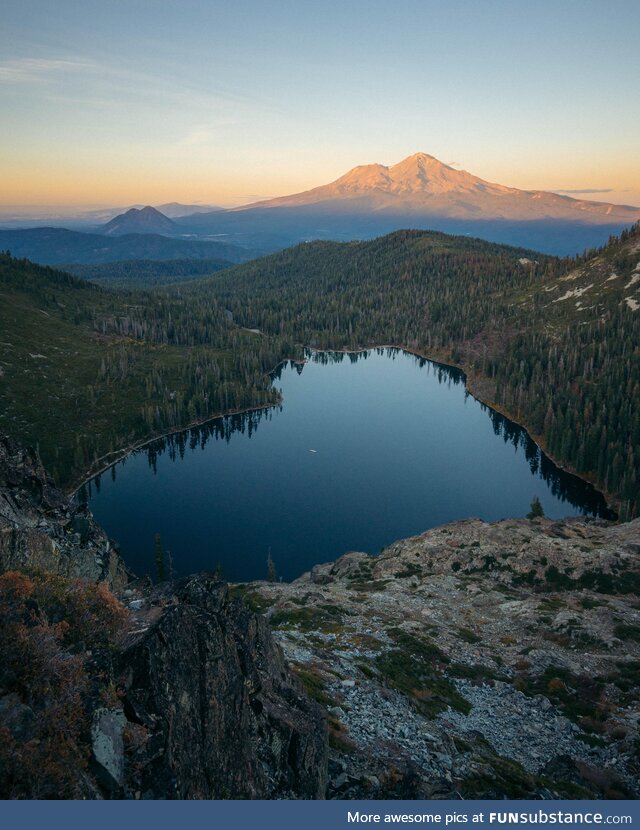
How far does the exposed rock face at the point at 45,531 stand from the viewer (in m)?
29.8

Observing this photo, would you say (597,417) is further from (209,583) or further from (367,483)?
(209,583)

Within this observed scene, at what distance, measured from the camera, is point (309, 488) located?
114562mm

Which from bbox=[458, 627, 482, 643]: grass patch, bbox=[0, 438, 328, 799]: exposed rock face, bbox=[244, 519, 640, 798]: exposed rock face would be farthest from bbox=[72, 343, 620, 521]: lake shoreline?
bbox=[0, 438, 328, 799]: exposed rock face

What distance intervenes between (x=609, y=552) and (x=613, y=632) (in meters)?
16.5

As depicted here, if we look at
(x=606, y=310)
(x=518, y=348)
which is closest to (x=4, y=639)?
(x=518, y=348)

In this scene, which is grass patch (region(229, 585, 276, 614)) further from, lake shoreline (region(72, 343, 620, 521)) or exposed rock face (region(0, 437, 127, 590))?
lake shoreline (region(72, 343, 620, 521))

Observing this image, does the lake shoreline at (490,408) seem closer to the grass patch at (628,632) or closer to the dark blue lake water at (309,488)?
the dark blue lake water at (309,488)

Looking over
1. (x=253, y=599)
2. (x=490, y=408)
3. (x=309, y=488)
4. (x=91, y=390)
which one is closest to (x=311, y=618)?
(x=253, y=599)

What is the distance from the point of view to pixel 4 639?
655 inches

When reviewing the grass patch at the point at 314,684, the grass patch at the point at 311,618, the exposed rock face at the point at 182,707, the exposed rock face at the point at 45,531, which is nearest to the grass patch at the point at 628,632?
the grass patch at the point at 311,618

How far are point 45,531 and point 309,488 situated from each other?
267 feet

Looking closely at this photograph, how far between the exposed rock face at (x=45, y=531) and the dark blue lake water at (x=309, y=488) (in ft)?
145

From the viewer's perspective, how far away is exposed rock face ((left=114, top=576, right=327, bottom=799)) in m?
17.3

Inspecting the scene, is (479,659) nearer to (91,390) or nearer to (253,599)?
(253,599)
